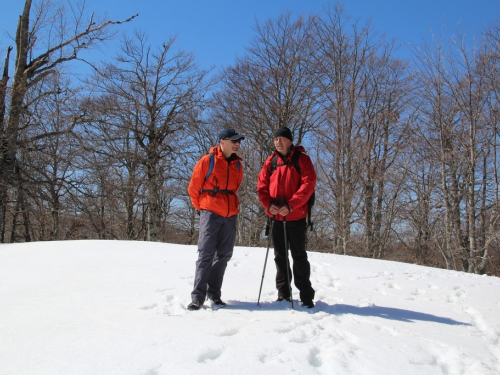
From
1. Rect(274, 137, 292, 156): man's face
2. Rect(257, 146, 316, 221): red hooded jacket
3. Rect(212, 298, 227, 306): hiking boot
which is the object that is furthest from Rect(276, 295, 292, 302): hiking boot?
Rect(274, 137, 292, 156): man's face

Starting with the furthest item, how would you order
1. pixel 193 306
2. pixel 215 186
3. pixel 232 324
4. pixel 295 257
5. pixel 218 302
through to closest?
pixel 295 257 < pixel 215 186 < pixel 218 302 < pixel 193 306 < pixel 232 324

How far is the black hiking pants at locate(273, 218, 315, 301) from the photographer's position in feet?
10.6

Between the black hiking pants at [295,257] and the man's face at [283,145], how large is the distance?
728 millimetres

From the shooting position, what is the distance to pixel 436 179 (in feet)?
45.1

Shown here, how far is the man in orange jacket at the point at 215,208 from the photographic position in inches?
124

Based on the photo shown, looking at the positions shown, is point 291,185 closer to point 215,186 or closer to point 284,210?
point 284,210

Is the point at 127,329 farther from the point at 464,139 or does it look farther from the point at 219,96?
the point at 219,96

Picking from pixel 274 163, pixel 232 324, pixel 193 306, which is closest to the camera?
pixel 232 324

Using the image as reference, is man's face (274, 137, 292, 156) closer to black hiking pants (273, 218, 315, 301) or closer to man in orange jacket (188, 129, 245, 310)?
man in orange jacket (188, 129, 245, 310)

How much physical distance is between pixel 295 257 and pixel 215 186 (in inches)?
42.2

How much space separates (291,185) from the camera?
→ 336 cm

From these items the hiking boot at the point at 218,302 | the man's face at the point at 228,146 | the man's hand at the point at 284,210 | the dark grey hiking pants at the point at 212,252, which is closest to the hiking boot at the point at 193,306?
the dark grey hiking pants at the point at 212,252

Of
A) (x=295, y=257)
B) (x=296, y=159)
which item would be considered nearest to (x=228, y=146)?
(x=296, y=159)

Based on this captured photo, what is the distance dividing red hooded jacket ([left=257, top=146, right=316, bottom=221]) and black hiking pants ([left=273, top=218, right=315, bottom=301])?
0.34 ft
